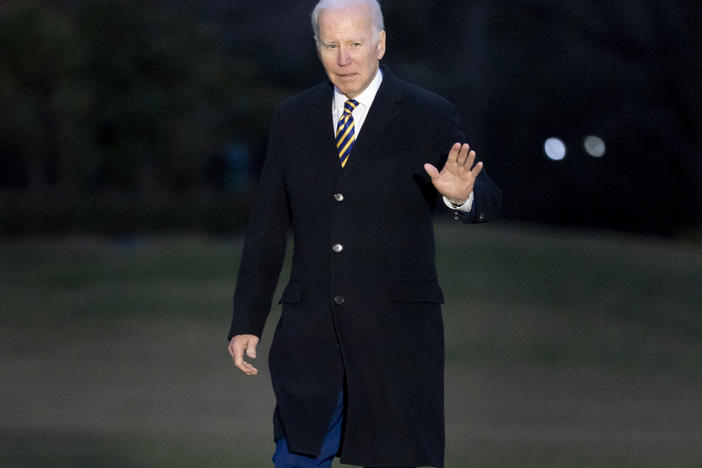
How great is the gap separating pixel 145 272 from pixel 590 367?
25.1ft

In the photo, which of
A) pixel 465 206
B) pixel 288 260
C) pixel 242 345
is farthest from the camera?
pixel 288 260

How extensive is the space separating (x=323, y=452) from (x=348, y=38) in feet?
4.15

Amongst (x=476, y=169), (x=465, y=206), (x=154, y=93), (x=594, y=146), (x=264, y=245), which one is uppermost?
(x=154, y=93)

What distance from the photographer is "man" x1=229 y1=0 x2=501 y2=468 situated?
3393mm

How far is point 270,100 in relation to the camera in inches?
666

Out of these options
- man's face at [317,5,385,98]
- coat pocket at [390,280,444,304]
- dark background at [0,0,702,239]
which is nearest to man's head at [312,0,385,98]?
man's face at [317,5,385,98]

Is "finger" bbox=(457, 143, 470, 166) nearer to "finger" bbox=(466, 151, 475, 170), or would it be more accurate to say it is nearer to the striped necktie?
"finger" bbox=(466, 151, 475, 170)

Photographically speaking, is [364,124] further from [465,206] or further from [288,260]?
[288,260]

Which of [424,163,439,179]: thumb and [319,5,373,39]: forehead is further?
[319,5,373,39]: forehead

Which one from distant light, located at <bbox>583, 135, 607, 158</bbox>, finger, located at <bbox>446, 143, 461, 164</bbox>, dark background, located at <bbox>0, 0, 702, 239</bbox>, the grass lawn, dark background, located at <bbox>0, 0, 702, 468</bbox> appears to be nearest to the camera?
finger, located at <bbox>446, 143, 461, 164</bbox>

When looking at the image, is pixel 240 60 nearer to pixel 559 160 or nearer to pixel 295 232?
pixel 559 160

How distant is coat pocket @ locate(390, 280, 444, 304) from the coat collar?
14.9 inches

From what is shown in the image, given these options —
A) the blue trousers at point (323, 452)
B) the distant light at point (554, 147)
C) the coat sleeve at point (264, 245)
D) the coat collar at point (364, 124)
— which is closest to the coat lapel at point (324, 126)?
the coat collar at point (364, 124)

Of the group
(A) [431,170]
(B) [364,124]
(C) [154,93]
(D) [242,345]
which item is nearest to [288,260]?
(C) [154,93]
